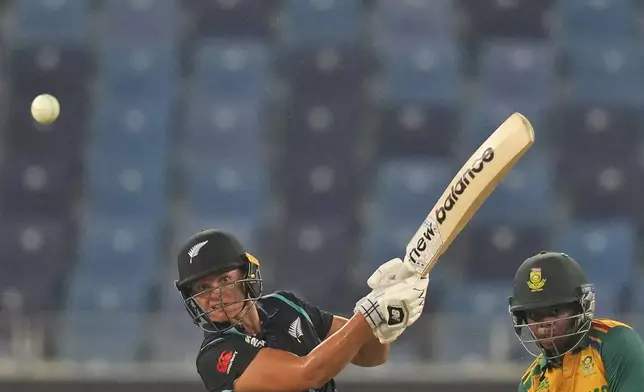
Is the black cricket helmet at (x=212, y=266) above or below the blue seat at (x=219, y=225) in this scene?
below

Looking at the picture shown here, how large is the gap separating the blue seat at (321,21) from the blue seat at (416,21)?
0.26 m

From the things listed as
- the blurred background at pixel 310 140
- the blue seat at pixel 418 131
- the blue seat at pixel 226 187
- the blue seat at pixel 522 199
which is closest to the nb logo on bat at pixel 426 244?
the blurred background at pixel 310 140

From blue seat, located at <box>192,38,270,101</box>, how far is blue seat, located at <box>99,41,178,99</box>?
0.26 meters

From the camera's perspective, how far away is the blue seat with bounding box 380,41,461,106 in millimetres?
10219

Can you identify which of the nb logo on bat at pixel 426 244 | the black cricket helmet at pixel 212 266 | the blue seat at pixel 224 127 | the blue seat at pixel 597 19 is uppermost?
the blue seat at pixel 597 19

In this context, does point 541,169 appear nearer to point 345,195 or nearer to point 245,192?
point 345,195

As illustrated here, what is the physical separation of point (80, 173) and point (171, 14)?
188cm

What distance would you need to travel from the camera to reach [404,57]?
10414 millimetres

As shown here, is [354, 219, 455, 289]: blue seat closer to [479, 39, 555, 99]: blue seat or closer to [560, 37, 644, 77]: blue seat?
[479, 39, 555, 99]: blue seat

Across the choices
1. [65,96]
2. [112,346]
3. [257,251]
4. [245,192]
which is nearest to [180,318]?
[112,346]

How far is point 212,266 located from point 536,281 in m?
1.13

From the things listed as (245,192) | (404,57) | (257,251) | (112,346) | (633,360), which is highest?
(404,57)

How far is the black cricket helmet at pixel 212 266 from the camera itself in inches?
159

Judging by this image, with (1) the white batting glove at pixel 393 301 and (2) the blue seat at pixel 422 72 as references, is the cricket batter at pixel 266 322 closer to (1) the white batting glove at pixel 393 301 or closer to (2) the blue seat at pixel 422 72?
(1) the white batting glove at pixel 393 301
